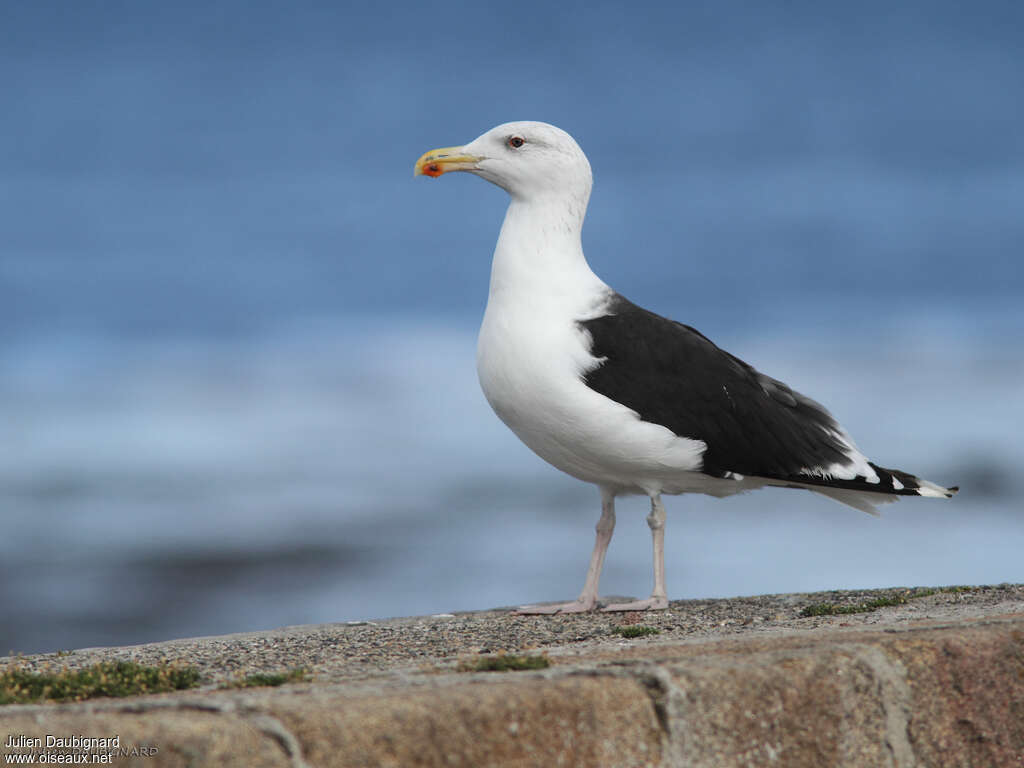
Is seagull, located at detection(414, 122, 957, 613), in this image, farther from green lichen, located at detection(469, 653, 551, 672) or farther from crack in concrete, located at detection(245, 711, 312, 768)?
crack in concrete, located at detection(245, 711, 312, 768)

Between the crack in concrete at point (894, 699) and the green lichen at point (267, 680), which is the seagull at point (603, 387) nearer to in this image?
the crack in concrete at point (894, 699)

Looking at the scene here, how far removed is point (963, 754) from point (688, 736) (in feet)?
5.86

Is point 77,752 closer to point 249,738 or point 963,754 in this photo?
point 249,738

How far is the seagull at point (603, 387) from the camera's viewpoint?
28.9 feet

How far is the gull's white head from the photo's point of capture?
952cm

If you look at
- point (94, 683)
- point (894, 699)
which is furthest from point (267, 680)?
point (894, 699)

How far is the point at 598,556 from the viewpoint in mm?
9680

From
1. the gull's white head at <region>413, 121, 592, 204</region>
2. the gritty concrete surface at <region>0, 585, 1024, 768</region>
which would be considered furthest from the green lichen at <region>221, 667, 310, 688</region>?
the gull's white head at <region>413, 121, 592, 204</region>

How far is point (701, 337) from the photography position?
9.88m

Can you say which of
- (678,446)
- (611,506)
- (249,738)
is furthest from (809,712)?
(611,506)

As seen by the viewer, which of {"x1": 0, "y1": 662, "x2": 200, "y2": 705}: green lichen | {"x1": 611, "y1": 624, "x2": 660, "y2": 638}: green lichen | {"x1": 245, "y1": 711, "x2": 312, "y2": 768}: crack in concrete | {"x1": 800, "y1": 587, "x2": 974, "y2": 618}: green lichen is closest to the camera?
{"x1": 245, "y1": 711, "x2": 312, "y2": 768}: crack in concrete

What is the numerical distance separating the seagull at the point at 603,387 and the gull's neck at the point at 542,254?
0.01 metres

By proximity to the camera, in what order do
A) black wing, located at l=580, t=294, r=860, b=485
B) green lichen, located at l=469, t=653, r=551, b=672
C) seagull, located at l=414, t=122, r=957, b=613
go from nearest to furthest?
green lichen, located at l=469, t=653, r=551, b=672
seagull, located at l=414, t=122, r=957, b=613
black wing, located at l=580, t=294, r=860, b=485

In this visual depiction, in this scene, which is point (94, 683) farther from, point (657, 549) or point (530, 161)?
point (530, 161)
